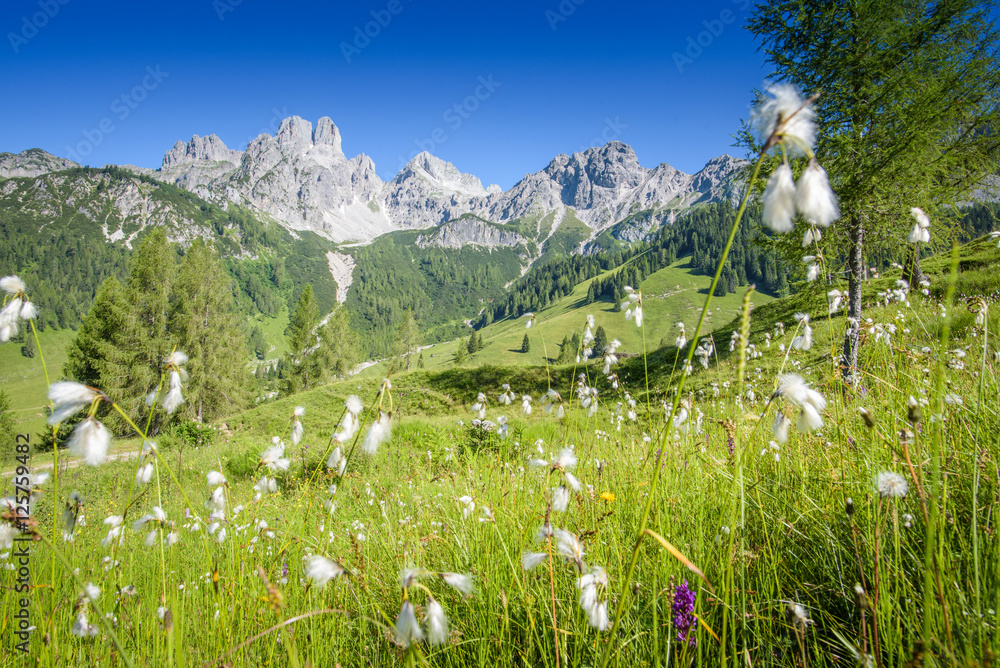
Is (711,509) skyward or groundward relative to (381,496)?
skyward

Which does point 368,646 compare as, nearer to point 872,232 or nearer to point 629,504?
point 629,504

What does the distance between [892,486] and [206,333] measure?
35042 millimetres

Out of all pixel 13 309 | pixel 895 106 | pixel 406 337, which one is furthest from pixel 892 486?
pixel 406 337

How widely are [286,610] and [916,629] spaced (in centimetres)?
329

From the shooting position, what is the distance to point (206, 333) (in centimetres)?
2984

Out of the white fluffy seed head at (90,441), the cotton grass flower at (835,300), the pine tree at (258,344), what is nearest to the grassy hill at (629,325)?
the pine tree at (258,344)

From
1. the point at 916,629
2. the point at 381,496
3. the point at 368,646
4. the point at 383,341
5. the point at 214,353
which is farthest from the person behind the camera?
the point at 383,341

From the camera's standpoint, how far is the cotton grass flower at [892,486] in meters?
1.81

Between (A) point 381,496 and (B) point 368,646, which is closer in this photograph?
(B) point 368,646

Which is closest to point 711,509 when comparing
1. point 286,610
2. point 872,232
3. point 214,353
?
point 286,610

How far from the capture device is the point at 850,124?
32.2 feet

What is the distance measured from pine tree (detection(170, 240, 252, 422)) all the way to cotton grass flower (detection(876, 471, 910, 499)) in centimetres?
3156

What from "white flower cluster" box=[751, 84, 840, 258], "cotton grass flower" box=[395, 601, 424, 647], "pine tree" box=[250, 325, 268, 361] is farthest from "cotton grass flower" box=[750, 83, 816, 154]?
"pine tree" box=[250, 325, 268, 361]

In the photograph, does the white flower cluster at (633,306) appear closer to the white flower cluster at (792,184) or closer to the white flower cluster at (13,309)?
the white flower cluster at (792,184)
